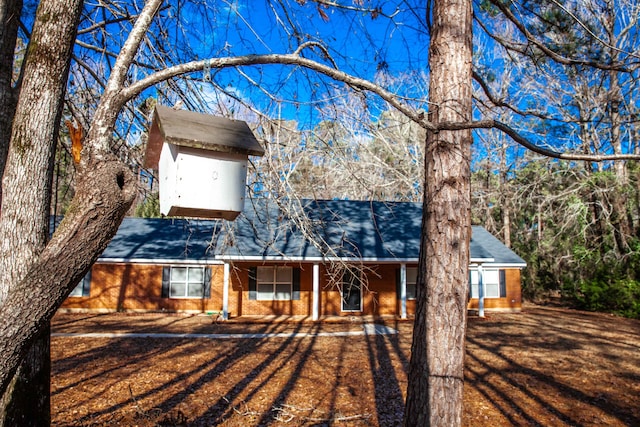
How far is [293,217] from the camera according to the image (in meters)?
4.21

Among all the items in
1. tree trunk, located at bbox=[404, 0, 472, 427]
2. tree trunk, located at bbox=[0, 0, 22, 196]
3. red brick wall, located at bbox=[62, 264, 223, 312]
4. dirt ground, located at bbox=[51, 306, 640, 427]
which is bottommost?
dirt ground, located at bbox=[51, 306, 640, 427]

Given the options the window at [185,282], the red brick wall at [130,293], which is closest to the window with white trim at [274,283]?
the red brick wall at [130,293]

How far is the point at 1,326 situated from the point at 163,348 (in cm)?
890

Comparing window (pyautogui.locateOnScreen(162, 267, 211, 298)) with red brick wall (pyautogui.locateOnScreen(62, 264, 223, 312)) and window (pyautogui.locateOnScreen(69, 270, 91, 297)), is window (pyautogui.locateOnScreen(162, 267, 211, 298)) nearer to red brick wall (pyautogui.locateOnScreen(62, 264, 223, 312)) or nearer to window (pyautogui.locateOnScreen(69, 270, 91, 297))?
red brick wall (pyautogui.locateOnScreen(62, 264, 223, 312))

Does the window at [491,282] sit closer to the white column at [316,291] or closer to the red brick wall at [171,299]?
the red brick wall at [171,299]

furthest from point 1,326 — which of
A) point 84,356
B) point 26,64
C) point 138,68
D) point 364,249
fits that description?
point 364,249

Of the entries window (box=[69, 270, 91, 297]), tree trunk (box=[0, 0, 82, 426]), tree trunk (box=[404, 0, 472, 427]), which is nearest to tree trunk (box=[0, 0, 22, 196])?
tree trunk (box=[0, 0, 82, 426])

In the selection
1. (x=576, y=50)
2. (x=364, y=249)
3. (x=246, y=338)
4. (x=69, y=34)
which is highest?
(x=576, y=50)

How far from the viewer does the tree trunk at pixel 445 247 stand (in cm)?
336

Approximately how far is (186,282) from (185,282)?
0.12ft

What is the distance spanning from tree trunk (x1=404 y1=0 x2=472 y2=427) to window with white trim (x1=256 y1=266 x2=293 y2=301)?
501 inches

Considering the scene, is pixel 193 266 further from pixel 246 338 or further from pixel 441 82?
pixel 441 82

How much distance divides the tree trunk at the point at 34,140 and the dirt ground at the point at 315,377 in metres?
3.58

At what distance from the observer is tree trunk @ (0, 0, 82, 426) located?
2.68 meters
